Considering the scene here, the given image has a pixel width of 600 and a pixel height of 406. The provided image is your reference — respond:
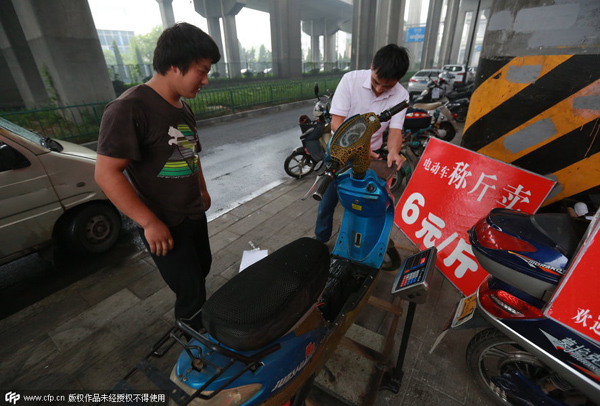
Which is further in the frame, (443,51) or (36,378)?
(443,51)

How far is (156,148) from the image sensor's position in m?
1.46

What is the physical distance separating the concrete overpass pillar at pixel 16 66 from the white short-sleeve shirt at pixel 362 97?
1508cm

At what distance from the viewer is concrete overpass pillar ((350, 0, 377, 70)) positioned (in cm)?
2583

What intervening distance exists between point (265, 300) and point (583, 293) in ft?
4.49

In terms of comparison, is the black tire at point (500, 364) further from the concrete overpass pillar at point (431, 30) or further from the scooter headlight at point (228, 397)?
the concrete overpass pillar at point (431, 30)

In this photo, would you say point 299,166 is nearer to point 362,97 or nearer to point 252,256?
point 252,256

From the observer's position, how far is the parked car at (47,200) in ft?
8.71

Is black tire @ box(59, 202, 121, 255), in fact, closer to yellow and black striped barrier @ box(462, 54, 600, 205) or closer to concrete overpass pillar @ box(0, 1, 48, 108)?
yellow and black striped barrier @ box(462, 54, 600, 205)

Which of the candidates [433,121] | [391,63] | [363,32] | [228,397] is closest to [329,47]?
[363,32]

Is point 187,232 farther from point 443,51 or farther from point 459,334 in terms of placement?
point 443,51

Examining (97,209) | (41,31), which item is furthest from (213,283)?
(41,31)

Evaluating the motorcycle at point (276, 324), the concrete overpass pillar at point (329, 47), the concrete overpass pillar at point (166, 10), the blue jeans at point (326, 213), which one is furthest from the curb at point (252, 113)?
the concrete overpass pillar at point (329, 47)

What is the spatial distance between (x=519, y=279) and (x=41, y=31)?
41.4 feet

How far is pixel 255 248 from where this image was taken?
132 inches
